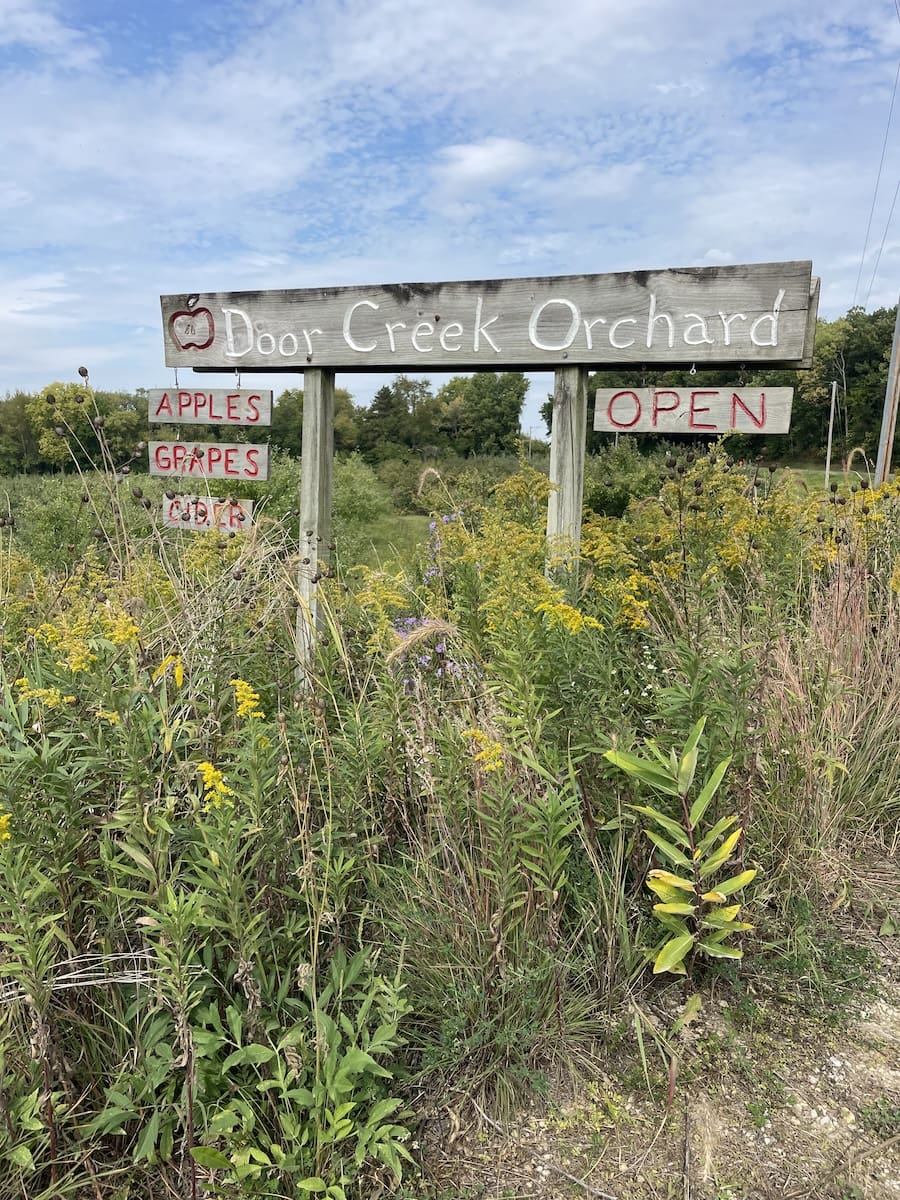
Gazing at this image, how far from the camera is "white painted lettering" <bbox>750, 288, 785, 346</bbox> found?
317 cm

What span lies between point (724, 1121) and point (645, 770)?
33.6 inches

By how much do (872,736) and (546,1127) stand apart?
2.01 meters

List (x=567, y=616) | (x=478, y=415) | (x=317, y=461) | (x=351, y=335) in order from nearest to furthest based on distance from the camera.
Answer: (x=567, y=616), (x=351, y=335), (x=317, y=461), (x=478, y=415)

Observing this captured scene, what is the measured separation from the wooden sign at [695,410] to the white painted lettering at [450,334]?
763 millimetres

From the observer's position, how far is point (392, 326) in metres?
3.97

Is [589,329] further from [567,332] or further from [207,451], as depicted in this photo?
[207,451]

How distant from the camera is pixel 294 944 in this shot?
78.9 inches

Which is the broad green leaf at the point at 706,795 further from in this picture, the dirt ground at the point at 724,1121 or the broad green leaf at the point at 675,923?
the dirt ground at the point at 724,1121

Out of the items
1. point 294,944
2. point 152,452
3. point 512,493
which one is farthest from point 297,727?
point 152,452

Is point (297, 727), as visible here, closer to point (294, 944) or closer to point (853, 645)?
point (294, 944)

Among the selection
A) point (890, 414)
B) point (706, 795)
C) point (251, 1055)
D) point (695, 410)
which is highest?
point (890, 414)

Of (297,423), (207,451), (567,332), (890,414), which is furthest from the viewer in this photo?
(297,423)

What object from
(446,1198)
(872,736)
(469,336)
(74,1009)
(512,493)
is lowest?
(446,1198)

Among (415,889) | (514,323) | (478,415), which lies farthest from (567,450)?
(478,415)
